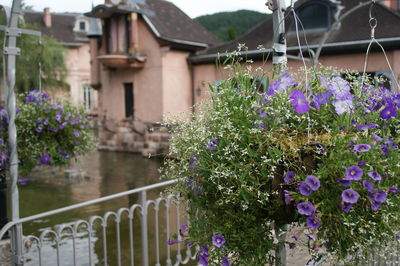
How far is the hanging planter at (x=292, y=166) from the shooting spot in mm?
1706

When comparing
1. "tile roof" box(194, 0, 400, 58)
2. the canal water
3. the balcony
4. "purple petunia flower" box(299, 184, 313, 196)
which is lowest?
the canal water

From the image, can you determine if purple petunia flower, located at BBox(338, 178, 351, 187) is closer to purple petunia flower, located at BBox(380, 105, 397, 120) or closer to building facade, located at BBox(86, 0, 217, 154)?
purple petunia flower, located at BBox(380, 105, 397, 120)

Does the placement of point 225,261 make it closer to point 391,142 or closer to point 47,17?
point 391,142

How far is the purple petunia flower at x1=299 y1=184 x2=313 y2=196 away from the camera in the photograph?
5.51ft

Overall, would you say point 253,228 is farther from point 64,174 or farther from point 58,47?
point 58,47

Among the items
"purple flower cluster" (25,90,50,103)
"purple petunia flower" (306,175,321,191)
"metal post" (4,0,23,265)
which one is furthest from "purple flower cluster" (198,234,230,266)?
"purple flower cluster" (25,90,50,103)

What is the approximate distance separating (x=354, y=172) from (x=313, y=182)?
0.49 feet

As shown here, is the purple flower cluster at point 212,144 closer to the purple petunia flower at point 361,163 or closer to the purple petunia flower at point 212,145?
the purple petunia flower at point 212,145

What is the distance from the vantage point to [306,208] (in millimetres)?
1682

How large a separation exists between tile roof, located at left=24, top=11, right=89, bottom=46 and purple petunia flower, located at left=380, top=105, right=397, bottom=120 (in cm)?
2958

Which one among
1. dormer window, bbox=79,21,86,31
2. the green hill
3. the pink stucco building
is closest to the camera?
the pink stucco building

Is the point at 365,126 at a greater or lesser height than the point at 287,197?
greater

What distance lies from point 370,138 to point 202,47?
15274 mm

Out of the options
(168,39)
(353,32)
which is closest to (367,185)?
(353,32)
